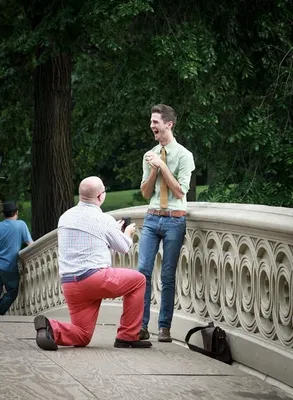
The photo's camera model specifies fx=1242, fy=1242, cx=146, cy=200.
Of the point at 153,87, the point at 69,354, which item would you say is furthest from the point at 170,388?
the point at 153,87

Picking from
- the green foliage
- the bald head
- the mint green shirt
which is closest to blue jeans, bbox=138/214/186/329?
the mint green shirt

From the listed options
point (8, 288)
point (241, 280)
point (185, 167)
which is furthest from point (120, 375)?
point (8, 288)

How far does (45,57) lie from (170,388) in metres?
9.52

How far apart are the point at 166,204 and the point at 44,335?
1480 mm

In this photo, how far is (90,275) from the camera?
9.62 meters

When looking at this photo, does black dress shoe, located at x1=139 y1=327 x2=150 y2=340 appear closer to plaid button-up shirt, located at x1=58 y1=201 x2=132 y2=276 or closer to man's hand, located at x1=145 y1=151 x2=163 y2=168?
plaid button-up shirt, located at x1=58 y1=201 x2=132 y2=276

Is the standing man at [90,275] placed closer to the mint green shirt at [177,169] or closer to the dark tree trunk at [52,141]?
the mint green shirt at [177,169]

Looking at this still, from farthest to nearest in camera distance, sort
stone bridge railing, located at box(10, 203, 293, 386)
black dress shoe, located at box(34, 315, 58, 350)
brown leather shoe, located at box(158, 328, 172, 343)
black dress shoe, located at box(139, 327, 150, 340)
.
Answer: brown leather shoe, located at box(158, 328, 172, 343), black dress shoe, located at box(139, 327, 150, 340), black dress shoe, located at box(34, 315, 58, 350), stone bridge railing, located at box(10, 203, 293, 386)

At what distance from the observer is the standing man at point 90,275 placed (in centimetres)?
962

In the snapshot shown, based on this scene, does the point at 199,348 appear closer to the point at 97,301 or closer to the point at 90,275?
the point at 97,301

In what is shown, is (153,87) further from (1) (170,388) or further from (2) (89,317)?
(1) (170,388)

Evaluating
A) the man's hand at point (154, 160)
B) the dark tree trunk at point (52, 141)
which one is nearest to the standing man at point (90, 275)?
the man's hand at point (154, 160)

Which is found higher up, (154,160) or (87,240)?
(154,160)

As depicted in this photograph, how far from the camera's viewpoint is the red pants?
9.63 m
